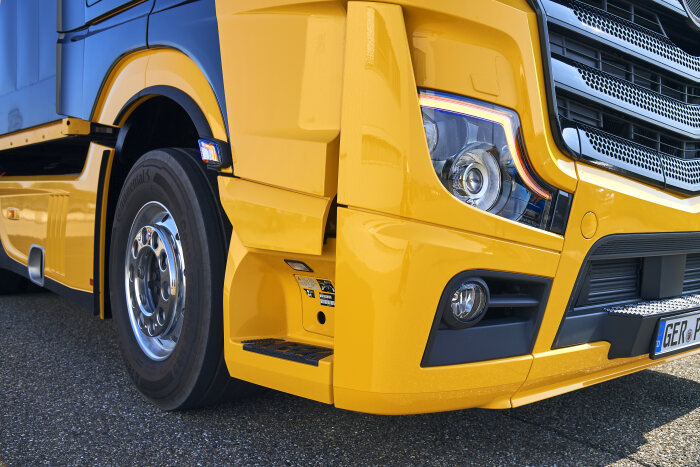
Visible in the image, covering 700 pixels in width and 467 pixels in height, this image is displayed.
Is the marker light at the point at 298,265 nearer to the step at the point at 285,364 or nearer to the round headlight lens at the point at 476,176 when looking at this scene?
the step at the point at 285,364

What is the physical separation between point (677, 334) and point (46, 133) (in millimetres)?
3095

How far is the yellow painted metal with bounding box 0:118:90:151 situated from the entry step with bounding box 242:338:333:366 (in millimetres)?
1560

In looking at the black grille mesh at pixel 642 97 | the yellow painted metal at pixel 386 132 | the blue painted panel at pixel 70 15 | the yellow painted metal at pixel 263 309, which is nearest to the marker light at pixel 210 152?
the yellow painted metal at pixel 263 309

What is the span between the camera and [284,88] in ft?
6.55

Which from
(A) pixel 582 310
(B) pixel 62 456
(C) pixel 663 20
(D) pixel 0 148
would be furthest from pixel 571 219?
(D) pixel 0 148

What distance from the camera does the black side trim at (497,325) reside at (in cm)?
183

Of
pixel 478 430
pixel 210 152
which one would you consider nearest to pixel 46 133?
pixel 210 152

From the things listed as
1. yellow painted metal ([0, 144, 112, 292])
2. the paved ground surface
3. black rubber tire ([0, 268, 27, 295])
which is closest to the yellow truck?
the paved ground surface

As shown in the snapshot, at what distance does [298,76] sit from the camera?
6.42ft

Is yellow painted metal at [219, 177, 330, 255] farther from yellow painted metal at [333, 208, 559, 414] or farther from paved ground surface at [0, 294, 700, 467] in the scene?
paved ground surface at [0, 294, 700, 467]

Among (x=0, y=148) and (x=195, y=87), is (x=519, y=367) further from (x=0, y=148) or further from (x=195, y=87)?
(x=0, y=148)

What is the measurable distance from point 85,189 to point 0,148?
1.41 meters

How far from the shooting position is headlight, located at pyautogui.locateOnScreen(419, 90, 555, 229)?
1.81 meters

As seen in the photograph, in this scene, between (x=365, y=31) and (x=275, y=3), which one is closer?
(x=365, y=31)
